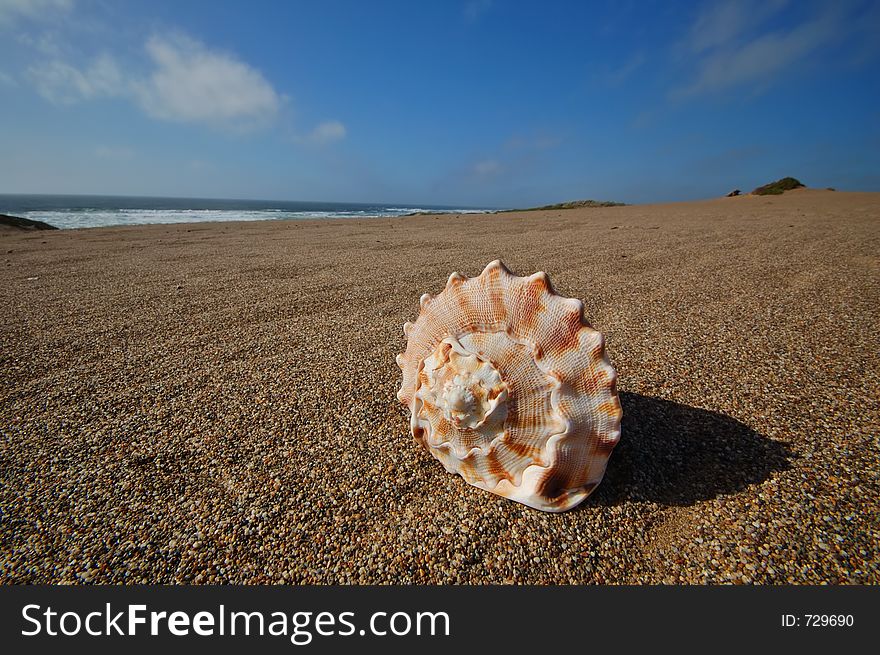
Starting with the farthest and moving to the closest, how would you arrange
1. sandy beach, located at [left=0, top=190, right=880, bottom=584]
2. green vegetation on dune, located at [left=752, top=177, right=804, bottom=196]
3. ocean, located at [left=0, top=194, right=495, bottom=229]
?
ocean, located at [left=0, top=194, right=495, bottom=229] → green vegetation on dune, located at [left=752, top=177, right=804, bottom=196] → sandy beach, located at [left=0, top=190, right=880, bottom=584]

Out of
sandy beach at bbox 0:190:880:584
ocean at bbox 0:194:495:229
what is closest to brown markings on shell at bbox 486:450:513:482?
sandy beach at bbox 0:190:880:584

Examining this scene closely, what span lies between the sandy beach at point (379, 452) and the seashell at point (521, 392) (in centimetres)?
19

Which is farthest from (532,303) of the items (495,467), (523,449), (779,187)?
(779,187)

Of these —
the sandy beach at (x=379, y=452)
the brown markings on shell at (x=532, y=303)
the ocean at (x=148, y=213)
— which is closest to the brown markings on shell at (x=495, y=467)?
the sandy beach at (x=379, y=452)

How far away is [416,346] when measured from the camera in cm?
208

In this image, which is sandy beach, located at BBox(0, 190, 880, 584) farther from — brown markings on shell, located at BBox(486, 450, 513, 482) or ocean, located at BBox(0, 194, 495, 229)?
ocean, located at BBox(0, 194, 495, 229)

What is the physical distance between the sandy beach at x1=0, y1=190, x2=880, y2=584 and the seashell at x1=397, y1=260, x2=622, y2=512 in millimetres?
189

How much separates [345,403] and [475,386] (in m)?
1.22

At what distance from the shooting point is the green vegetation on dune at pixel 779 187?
69.8ft

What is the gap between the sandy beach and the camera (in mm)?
1591

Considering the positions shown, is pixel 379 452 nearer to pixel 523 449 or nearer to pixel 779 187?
pixel 523 449

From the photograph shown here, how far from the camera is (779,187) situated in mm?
21828

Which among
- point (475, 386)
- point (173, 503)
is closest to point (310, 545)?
point (173, 503)

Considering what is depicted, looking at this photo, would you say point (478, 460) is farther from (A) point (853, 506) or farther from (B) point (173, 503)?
(A) point (853, 506)
